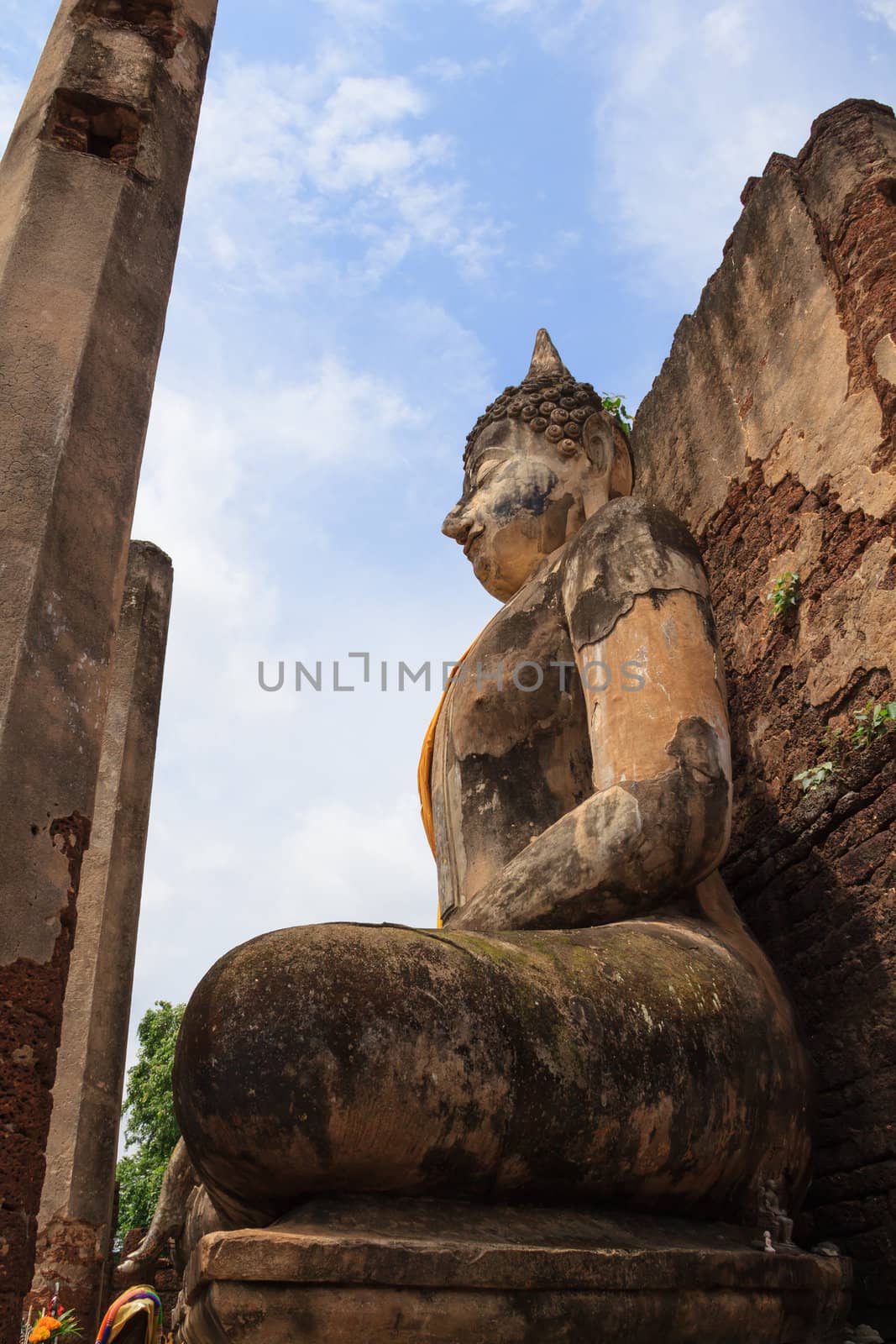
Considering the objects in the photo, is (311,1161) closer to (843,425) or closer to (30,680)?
(30,680)

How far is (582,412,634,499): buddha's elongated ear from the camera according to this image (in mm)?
4762

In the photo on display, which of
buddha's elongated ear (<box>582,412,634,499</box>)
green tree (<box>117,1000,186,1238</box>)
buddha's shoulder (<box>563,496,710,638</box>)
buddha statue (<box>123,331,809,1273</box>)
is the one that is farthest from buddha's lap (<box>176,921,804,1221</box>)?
green tree (<box>117,1000,186,1238</box>)

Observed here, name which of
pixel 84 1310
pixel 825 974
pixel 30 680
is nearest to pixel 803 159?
pixel 825 974

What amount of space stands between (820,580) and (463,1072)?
7.75ft

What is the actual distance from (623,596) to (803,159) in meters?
1.90

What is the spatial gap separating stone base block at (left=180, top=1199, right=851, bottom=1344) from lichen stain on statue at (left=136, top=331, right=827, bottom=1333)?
0.08 metres

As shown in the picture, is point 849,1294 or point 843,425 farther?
point 843,425

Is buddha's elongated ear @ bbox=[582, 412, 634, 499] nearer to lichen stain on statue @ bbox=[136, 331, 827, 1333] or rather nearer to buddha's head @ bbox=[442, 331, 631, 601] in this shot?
buddha's head @ bbox=[442, 331, 631, 601]

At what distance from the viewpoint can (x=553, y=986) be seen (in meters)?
2.60

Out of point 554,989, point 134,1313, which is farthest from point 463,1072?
point 134,1313

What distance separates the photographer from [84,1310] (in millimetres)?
5715

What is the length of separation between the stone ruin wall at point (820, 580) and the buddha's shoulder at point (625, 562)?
52cm

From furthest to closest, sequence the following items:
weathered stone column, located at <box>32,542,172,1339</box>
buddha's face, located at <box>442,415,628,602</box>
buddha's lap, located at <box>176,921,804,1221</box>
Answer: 1. weathered stone column, located at <box>32,542,172,1339</box>
2. buddha's face, located at <box>442,415,628,602</box>
3. buddha's lap, located at <box>176,921,804,1221</box>

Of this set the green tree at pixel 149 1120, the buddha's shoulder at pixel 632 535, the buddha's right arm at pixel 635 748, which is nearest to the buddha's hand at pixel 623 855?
the buddha's right arm at pixel 635 748
